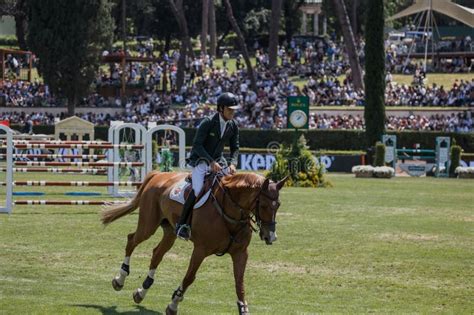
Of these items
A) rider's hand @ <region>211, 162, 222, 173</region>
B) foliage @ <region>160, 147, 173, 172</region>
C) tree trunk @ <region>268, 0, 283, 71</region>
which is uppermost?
tree trunk @ <region>268, 0, 283, 71</region>

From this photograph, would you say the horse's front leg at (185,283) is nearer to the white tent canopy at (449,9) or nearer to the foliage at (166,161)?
the foliage at (166,161)

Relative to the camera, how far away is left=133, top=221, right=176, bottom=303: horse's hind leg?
11922 mm

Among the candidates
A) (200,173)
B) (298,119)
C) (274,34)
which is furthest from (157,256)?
(274,34)

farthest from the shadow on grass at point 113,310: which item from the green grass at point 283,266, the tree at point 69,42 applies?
the tree at point 69,42

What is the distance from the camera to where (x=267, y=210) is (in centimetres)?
1071

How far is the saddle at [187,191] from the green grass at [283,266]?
1348 millimetres

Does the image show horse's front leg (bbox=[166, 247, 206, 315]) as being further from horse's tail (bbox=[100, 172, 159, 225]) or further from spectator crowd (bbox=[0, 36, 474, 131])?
spectator crowd (bbox=[0, 36, 474, 131])

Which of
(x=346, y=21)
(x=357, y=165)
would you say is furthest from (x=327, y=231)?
(x=346, y=21)

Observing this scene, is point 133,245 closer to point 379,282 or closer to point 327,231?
point 379,282

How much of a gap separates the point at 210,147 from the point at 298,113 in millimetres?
23087

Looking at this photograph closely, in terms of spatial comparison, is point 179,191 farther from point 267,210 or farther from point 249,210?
point 267,210

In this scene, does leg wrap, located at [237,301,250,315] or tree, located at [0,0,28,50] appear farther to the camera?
tree, located at [0,0,28,50]

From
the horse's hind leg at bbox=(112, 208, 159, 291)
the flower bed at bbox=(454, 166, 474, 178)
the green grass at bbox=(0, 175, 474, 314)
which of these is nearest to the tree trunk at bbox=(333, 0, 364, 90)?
the flower bed at bbox=(454, 166, 474, 178)

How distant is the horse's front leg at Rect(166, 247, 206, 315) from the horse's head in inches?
33.5
